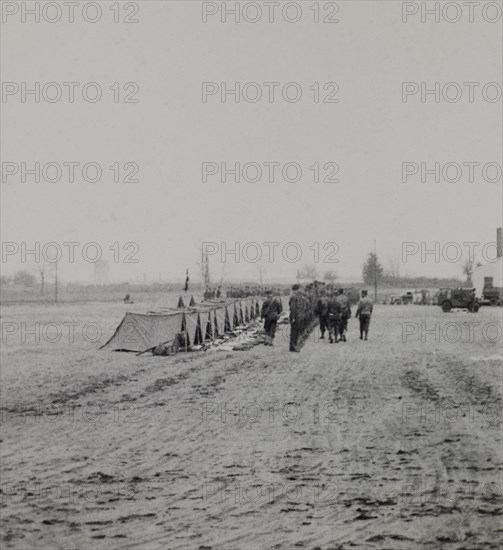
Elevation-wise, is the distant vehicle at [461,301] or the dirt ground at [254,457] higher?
the distant vehicle at [461,301]

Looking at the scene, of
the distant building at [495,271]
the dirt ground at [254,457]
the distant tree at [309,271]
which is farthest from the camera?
the distant tree at [309,271]

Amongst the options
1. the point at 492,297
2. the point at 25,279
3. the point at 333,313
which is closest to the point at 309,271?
the point at 25,279

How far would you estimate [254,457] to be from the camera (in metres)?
6.74

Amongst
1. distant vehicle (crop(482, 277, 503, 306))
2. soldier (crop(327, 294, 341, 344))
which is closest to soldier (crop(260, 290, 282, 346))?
soldier (crop(327, 294, 341, 344))

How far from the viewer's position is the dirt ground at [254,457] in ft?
16.0

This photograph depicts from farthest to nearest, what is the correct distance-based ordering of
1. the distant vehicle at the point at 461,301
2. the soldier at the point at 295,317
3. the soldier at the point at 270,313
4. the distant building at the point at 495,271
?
the distant building at the point at 495,271 → the distant vehicle at the point at 461,301 → the soldier at the point at 270,313 → the soldier at the point at 295,317

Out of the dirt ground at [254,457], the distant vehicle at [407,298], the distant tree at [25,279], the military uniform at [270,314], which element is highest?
the distant tree at [25,279]

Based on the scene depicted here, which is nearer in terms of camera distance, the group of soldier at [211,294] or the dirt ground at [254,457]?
the dirt ground at [254,457]

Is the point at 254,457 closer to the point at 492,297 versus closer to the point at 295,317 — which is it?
the point at 295,317

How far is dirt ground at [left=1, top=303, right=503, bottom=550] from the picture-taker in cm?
489

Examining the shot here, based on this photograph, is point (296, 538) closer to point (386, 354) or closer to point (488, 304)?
point (386, 354)

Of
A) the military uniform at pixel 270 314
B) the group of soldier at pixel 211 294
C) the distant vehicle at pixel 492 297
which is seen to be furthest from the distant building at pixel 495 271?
the military uniform at pixel 270 314

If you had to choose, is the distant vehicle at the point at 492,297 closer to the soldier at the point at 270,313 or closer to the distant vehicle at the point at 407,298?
the distant vehicle at the point at 407,298

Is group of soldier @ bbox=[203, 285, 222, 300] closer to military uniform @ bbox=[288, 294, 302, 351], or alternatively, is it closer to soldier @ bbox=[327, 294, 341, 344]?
soldier @ bbox=[327, 294, 341, 344]
